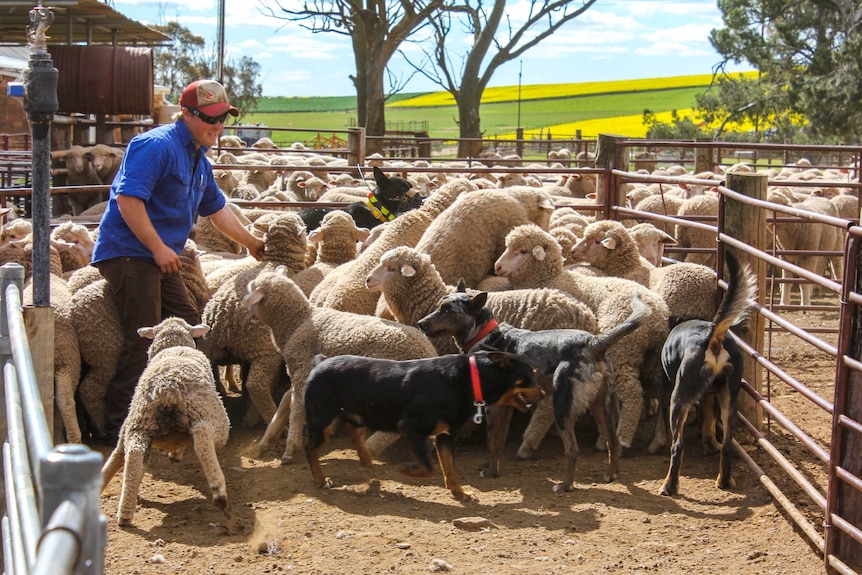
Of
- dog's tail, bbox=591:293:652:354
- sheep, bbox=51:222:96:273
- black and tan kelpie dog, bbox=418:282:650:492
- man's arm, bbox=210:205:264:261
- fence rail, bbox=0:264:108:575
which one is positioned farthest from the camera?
sheep, bbox=51:222:96:273

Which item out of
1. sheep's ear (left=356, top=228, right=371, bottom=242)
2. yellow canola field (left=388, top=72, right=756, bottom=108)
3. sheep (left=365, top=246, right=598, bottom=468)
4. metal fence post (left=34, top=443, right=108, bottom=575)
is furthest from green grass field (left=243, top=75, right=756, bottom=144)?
metal fence post (left=34, top=443, right=108, bottom=575)

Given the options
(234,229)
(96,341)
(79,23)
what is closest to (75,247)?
(234,229)

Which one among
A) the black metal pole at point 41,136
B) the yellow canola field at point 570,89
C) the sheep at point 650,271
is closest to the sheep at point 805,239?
the sheep at point 650,271

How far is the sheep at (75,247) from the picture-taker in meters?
7.26

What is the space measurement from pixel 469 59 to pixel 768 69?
51.5 ft

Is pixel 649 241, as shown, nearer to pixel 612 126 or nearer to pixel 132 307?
pixel 132 307

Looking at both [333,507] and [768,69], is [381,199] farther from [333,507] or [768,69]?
[768,69]

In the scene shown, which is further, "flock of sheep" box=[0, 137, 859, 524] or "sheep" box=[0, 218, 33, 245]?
"sheep" box=[0, 218, 33, 245]

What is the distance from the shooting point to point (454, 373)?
Answer: 4.92 meters

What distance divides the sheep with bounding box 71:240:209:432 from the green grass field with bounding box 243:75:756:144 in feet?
192

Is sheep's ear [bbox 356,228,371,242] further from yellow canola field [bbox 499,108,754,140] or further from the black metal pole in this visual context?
yellow canola field [bbox 499,108,754,140]

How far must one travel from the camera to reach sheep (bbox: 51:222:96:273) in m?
7.26

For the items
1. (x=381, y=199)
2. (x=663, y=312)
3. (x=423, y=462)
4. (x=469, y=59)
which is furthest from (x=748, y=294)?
(x=469, y=59)

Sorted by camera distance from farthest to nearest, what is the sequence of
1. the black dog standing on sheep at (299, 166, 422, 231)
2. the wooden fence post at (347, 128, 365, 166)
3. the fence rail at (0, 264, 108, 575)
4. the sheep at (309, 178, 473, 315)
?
the wooden fence post at (347, 128, 365, 166), the black dog standing on sheep at (299, 166, 422, 231), the sheep at (309, 178, 473, 315), the fence rail at (0, 264, 108, 575)
